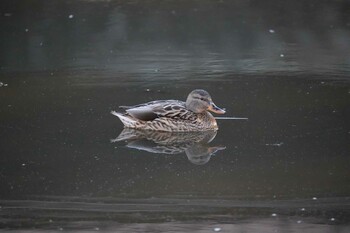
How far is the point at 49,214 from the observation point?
26.1ft

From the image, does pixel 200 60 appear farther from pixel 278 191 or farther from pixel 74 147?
pixel 278 191

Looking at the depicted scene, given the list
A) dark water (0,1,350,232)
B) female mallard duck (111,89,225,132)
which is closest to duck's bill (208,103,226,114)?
female mallard duck (111,89,225,132)

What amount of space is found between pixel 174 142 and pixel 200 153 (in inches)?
24.1

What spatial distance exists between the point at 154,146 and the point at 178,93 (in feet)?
5.91

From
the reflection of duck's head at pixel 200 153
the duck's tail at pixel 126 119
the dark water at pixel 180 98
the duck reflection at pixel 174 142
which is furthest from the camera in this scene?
the duck's tail at pixel 126 119

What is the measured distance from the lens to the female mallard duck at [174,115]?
10.5m

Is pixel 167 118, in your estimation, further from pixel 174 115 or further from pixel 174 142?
pixel 174 142

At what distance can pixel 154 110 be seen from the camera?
10562 mm

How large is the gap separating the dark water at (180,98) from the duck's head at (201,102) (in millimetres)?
204

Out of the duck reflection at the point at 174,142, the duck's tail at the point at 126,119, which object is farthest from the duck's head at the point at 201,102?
the duck's tail at the point at 126,119

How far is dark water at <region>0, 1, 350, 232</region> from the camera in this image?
802cm

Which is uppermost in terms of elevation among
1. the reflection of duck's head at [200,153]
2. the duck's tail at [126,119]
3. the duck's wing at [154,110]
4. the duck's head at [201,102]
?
the duck's head at [201,102]

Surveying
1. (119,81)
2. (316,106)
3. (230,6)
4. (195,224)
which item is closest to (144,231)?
(195,224)

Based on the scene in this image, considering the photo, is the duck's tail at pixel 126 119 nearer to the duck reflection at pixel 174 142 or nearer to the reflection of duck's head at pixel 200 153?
the duck reflection at pixel 174 142
